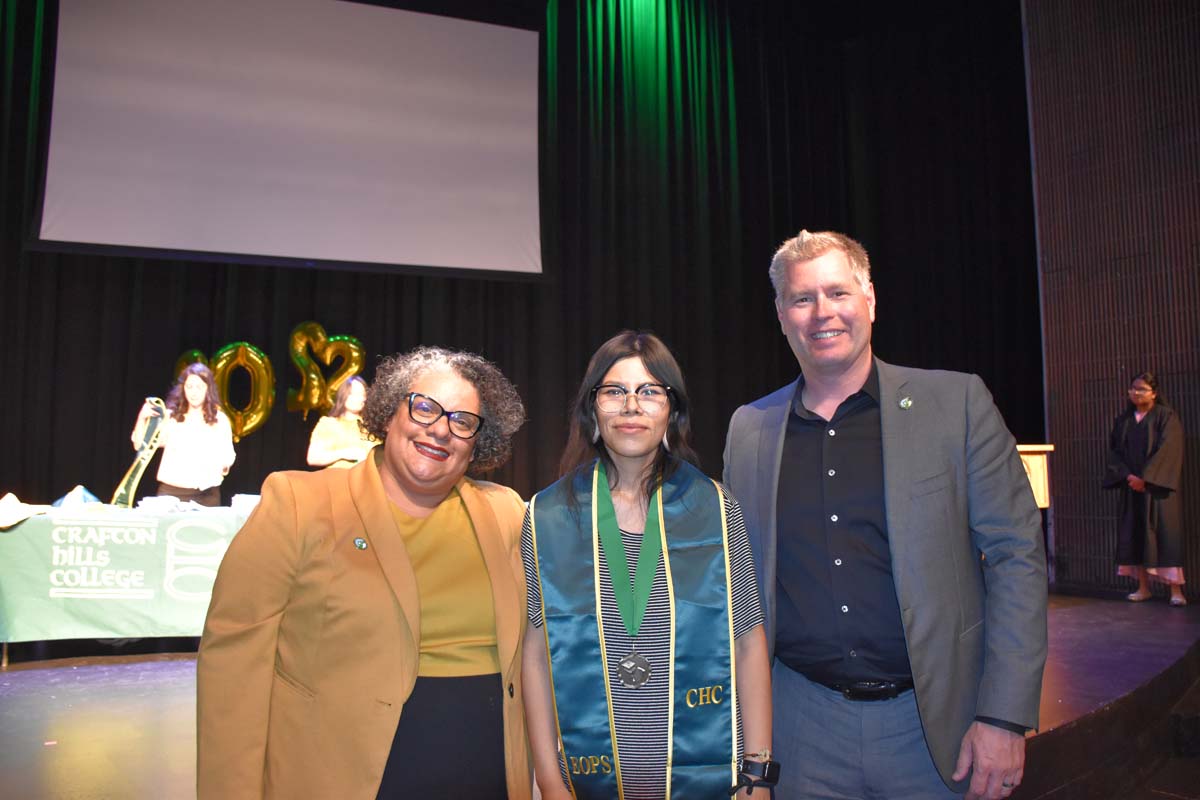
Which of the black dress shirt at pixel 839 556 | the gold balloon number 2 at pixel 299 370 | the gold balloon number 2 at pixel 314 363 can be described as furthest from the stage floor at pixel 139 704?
the gold balloon number 2 at pixel 314 363

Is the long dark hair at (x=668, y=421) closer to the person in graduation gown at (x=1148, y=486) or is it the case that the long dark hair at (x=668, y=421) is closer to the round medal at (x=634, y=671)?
the round medal at (x=634, y=671)

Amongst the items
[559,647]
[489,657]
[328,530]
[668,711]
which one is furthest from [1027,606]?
[328,530]

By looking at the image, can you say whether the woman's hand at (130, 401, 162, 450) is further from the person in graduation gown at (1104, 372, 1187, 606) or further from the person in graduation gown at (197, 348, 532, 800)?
the person in graduation gown at (1104, 372, 1187, 606)

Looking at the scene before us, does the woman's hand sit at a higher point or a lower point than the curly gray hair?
higher

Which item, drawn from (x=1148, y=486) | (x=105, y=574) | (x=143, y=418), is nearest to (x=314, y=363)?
(x=143, y=418)

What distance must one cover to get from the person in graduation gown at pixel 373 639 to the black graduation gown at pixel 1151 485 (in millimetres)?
5987

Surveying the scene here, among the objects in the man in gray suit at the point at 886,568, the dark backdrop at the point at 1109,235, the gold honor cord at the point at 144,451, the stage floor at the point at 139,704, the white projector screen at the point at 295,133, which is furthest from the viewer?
the dark backdrop at the point at 1109,235

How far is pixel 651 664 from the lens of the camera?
1.42 m

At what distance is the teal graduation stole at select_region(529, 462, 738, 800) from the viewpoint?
1.40m

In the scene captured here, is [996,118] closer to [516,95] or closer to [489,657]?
[516,95]

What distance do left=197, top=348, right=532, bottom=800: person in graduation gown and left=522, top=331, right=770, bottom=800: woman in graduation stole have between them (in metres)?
0.11

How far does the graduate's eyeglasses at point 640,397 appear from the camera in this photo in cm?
151

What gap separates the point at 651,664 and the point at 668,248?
6.84 m

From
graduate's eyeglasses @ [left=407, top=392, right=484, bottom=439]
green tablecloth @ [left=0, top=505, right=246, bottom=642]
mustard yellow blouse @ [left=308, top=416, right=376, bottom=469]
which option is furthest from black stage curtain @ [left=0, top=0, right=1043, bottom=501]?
graduate's eyeglasses @ [left=407, top=392, right=484, bottom=439]
